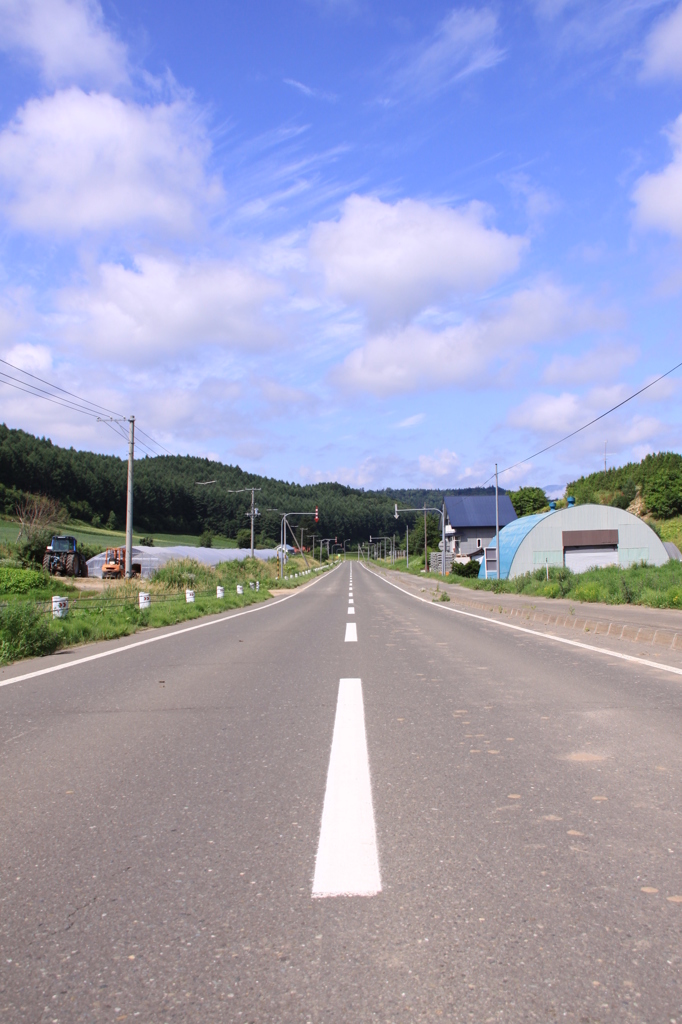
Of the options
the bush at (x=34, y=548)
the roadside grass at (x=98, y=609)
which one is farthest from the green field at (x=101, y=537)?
the roadside grass at (x=98, y=609)

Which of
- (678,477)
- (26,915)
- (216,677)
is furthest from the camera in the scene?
(678,477)

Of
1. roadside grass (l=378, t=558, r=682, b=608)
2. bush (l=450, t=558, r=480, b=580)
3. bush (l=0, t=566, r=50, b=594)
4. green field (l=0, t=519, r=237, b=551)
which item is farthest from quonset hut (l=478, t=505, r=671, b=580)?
green field (l=0, t=519, r=237, b=551)

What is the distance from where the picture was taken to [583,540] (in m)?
43.9

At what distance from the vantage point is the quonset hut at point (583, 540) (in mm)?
43188

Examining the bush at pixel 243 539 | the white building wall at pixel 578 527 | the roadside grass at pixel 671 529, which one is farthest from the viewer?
the bush at pixel 243 539

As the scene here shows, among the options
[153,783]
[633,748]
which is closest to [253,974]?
[153,783]

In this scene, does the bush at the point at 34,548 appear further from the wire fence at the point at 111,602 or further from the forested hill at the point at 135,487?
the forested hill at the point at 135,487

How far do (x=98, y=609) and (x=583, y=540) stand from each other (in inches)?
1375

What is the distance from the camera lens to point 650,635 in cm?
1149

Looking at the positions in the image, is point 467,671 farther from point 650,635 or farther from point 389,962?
point 389,962

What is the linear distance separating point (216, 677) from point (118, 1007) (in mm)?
6084

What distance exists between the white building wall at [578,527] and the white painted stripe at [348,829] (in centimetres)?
4056

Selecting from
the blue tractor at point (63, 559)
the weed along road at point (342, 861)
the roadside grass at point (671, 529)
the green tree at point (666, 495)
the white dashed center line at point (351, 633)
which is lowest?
the white dashed center line at point (351, 633)

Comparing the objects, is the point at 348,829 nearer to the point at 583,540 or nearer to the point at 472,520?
the point at 583,540
